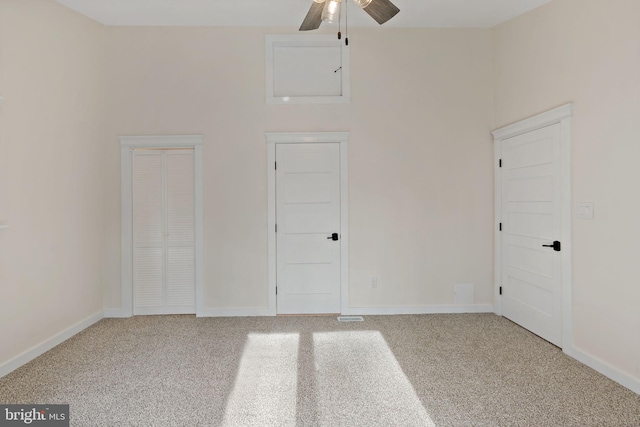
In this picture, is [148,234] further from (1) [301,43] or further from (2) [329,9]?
(2) [329,9]

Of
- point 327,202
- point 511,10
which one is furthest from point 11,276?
point 511,10

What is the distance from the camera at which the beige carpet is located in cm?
200

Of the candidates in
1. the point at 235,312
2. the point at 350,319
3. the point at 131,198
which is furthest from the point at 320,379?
the point at 131,198

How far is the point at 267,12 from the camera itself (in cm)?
343

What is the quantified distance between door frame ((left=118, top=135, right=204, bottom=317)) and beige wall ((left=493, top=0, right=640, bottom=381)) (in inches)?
145

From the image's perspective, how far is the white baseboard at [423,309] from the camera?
12.5 ft

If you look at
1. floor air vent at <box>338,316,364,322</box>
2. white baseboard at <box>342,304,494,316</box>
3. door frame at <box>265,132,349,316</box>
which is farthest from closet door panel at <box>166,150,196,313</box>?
white baseboard at <box>342,304,494,316</box>

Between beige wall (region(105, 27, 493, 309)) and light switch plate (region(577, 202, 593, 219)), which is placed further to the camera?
beige wall (region(105, 27, 493, 309))


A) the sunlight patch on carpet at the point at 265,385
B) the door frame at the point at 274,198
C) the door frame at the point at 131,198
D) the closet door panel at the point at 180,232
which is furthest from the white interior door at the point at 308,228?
the closet door panel at the point at 180,232

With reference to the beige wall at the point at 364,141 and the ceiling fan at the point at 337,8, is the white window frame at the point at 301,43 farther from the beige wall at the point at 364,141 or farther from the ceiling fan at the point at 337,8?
the ceiling fan at the point at 337,8

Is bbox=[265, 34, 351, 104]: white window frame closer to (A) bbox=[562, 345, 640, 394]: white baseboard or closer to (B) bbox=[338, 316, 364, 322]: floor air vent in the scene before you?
(B) bbox=[338, 316, 364, 322]: floor air vent

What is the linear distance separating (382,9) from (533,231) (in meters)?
2.51

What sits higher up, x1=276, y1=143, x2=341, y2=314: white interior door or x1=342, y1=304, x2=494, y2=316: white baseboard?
x1=276, y1=143, x2=341, y2=314: white interior door

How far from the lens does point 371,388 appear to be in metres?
2.30
